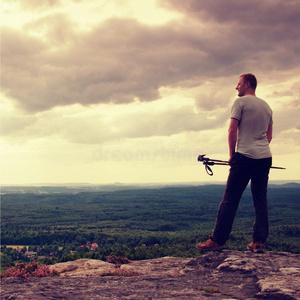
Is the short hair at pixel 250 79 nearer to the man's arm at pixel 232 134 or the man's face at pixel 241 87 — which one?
the man's face at pixel 241 87

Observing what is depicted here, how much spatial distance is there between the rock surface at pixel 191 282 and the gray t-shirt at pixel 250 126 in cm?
300

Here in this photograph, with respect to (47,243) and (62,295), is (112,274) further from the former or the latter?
(47,243)

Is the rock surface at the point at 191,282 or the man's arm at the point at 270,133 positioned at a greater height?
the man's arm at the point at 270,133

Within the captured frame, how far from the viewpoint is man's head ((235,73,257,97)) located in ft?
33.8

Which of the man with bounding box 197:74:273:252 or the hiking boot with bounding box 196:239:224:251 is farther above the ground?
the man with bounding box 197:74:273:252

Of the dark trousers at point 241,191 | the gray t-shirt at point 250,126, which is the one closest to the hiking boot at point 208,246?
the dark trousers at point 241,191

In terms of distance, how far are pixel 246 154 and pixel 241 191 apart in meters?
1.06

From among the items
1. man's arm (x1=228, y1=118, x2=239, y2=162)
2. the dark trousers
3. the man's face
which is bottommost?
the dark trousers

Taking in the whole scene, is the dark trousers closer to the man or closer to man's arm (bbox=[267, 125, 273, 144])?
the man

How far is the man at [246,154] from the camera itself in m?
9.90

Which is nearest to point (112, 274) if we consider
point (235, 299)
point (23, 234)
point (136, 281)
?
point (136, 281)

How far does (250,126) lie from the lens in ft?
32.6

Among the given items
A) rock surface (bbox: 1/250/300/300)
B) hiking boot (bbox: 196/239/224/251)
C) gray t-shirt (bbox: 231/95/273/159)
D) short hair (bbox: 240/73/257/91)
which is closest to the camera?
rock surface (bbox: 1/250/300/300)

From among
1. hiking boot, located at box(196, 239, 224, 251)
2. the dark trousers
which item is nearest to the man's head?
the dark trousers
